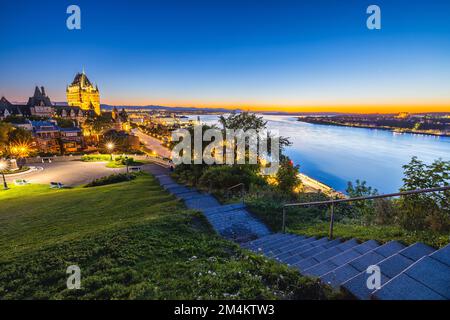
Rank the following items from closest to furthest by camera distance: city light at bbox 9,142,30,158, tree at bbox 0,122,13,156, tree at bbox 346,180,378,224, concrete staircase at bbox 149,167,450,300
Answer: concrete staircase at bbox 149,167,450,300, tree at bbox 346,180,378,224, tree at bbox 0,122,13,156, city light at bbox 9,142,30,158

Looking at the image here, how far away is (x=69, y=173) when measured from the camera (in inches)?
1144

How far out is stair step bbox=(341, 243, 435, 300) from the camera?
8.79 ft

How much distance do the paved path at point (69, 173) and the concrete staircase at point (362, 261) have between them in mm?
25731

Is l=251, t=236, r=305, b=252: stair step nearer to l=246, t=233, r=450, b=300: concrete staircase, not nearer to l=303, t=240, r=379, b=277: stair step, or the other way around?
l=246, t=233, r=450, b=300: concrete staircase

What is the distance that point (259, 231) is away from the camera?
753 centimetres

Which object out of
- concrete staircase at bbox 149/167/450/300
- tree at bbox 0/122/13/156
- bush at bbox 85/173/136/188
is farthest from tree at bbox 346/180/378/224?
tree at bbox 0/122/13/156

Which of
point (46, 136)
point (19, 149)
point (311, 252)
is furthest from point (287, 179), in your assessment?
point (46, 136)

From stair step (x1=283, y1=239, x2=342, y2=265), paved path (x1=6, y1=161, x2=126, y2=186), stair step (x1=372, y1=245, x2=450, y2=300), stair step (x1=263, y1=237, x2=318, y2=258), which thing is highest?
stair step (x1=372, y1=245, x2=450, y2=300)

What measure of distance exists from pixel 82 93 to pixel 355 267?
5845 inches

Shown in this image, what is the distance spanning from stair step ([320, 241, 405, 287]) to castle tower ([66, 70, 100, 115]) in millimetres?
139057

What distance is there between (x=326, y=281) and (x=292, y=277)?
51cm

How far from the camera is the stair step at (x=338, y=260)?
369 cm

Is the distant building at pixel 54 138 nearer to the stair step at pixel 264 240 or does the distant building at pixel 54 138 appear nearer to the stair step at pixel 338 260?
the stair step at pixel 264 240
